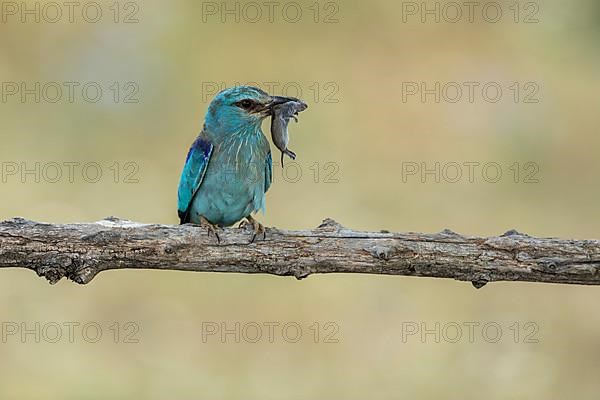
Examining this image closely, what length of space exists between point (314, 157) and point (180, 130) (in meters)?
0.99

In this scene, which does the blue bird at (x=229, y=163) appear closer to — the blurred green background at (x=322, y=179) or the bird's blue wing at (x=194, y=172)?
the bird's blue wing at (x=194, y=172)

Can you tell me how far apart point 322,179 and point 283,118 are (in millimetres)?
3275

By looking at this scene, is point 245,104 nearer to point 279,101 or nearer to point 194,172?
point 279,101

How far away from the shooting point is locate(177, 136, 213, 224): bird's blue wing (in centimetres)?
345

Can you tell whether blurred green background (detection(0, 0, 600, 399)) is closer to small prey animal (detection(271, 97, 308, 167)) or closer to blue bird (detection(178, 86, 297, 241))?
blue bird (detection(178, 86, 297, 241))

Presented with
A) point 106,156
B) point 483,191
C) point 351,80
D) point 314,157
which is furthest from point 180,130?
point 483,191

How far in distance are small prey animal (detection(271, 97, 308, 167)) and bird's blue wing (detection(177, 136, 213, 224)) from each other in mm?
279

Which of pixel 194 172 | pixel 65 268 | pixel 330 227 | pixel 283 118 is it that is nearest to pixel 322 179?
pixel 194 172

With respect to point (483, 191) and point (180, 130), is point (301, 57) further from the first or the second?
point (483, 191)

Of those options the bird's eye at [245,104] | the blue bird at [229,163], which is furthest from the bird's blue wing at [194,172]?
the bird's eye at [245,104]

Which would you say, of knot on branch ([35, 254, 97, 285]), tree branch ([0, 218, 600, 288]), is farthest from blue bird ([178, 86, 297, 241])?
knot on branch ([35, 254, 97, 285])

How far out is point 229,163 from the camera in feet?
11.3

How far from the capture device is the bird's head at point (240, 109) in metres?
3.40

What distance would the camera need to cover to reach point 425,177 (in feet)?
22.4
